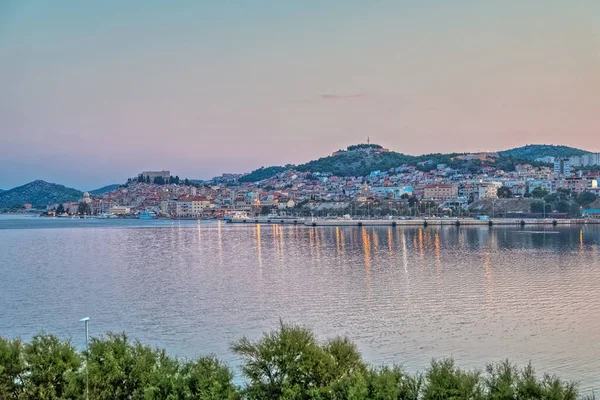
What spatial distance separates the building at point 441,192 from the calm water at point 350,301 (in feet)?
191

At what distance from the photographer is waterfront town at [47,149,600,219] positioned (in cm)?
7300

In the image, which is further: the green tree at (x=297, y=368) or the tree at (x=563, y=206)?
the tree at (x=563, y=206)

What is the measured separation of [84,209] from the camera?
115m

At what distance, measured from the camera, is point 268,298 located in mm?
15812

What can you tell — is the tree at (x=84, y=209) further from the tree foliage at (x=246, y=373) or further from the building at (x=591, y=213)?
the tree foliage at (x=246, y=373)

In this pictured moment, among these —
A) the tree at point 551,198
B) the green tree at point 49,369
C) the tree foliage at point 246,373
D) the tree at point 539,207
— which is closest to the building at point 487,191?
the tree at point 551,198

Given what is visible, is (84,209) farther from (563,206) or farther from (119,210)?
(563,206)

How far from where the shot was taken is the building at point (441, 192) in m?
85.8

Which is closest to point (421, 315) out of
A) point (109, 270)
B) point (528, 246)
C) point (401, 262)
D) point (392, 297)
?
point (392, 297)

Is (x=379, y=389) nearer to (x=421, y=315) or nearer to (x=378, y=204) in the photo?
(x=421, y=315)

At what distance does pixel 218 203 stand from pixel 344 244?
244 feet

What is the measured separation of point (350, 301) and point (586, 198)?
5860cm

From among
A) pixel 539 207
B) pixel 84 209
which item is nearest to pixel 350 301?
pixel 539 207

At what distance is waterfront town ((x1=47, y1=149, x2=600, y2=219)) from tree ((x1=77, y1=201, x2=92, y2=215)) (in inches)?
7.0
